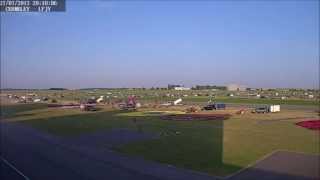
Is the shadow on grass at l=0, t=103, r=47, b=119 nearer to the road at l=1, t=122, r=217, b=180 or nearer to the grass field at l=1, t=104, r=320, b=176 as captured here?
the grass field at l=1, t=104, r=320, b=176

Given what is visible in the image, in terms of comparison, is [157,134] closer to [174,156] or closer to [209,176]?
[174,156]

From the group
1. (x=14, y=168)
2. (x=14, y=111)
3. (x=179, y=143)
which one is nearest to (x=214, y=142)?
(x=179, y=143)

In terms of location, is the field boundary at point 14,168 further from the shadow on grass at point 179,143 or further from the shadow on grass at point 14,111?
the shadow on grass at point 14,111

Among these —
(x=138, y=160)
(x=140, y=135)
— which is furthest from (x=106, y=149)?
(x=140, y=135)

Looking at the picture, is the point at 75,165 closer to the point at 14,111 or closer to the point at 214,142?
the point at 214,142

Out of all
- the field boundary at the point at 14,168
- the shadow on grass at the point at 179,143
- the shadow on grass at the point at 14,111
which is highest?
the shadow on grass at the point at 179,143

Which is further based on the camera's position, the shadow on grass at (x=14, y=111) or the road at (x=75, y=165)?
the shadow on grass at (x=14, y=111)

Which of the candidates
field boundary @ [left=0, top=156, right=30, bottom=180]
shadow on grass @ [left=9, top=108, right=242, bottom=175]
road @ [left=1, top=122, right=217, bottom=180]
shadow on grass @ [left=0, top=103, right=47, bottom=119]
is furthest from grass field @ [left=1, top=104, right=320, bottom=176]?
shadow on grass @ [left=0, top=103, right=47, bottom=119]

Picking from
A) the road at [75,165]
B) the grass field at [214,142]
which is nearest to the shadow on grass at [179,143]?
the grass field at [214,142]

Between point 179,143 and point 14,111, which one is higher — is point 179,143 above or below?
above

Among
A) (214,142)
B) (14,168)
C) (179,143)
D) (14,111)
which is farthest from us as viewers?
(14,111)

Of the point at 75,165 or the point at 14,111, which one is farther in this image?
the point at 14,111
